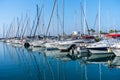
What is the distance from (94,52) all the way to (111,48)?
323cm

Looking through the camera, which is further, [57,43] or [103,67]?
[57,43]

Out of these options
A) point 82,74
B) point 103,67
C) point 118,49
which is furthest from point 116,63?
point 82,74

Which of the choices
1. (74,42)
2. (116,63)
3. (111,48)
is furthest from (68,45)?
(116,63)

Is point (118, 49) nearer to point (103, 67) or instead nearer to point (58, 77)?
point (103, 67)

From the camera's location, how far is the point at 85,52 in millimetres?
36031

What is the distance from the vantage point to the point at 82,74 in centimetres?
2236

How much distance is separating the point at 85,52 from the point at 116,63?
9218 millimetres

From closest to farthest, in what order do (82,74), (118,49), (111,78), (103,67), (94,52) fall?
(111,78) → (82,74) → (103,67) → (118,49) → (94,52)

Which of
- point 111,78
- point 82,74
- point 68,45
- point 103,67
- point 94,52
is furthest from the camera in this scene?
point 68,45

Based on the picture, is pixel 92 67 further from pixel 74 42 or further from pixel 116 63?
pixel 74 42

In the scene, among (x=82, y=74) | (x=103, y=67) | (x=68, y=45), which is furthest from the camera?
(x=68, y=45)

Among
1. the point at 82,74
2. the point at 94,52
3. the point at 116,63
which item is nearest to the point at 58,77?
the point at 82,74

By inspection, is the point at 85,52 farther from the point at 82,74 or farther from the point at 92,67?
the point at 82,74

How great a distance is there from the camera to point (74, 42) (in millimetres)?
40938
